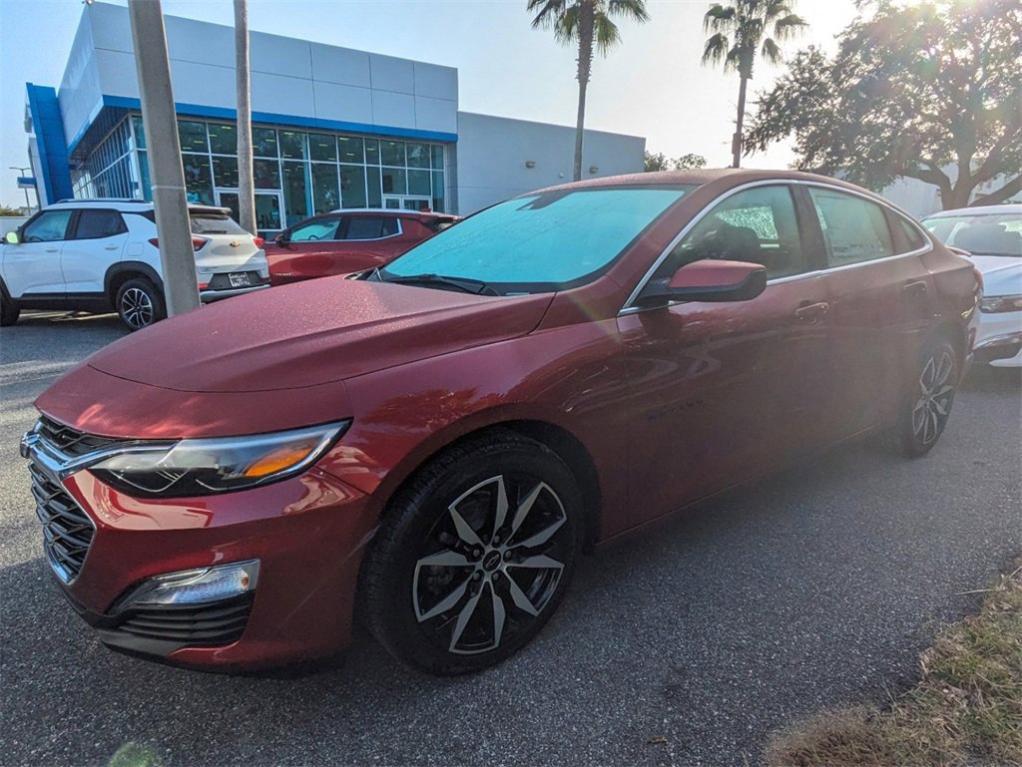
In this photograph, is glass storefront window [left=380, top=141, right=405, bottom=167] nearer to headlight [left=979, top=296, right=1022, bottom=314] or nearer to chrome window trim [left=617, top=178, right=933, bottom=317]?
headlight [left=979, top=296, right=1022, bottom=314]

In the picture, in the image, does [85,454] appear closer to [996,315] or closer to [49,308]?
[996,315]

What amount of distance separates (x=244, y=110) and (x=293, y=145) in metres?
9.09

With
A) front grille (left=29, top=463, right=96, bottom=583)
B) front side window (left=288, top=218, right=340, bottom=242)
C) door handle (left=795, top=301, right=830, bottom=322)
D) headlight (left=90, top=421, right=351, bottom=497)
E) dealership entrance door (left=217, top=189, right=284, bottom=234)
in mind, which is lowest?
front grille (left=29, top=463, right=96, bottom=583)

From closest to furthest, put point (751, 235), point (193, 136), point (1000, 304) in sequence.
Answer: point (751, 235)
point (1000, 304)
point (193, 136)

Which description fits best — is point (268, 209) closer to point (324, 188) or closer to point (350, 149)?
point (324, 188)

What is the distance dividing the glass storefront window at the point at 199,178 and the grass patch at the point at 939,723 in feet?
66.3

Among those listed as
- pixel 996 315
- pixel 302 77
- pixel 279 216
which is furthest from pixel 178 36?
pixel 996 315

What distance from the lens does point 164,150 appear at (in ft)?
16.3

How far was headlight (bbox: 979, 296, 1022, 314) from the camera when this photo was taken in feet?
17.7

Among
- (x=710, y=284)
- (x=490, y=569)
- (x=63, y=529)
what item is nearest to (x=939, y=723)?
(x=490, y=569)

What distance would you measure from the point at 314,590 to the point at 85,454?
2.39ft

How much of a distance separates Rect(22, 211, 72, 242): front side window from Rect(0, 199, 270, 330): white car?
0.01m

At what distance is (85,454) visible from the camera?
1.70 meters

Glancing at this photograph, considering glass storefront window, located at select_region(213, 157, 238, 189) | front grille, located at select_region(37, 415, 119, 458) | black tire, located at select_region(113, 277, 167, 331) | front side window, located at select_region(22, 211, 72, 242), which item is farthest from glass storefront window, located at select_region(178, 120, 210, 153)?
A: front grille, located at select_region(37, 415, 119, 458)
